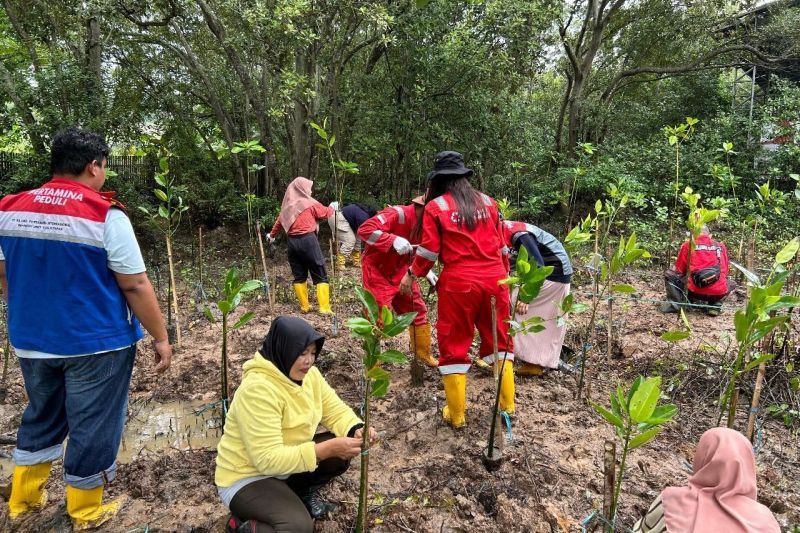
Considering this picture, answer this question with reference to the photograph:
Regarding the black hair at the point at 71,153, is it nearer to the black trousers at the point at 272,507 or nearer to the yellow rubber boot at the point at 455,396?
the black trousers at the point at 272,507

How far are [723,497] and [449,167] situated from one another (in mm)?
2239

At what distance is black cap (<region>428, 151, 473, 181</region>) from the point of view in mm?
3203

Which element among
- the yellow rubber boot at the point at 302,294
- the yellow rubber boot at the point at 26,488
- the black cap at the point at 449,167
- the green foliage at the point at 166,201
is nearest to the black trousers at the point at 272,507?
the yellow rubber boot at the point at 26,488

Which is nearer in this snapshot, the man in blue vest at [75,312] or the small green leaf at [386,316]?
the small green leaf at [386,316]

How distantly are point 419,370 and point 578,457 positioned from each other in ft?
4.69

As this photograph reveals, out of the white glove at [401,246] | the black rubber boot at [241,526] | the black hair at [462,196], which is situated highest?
the black hair at [462,196]

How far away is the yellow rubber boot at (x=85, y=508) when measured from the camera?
2.34 metres

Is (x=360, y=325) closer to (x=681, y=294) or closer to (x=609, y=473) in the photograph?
(x=609, y=473)

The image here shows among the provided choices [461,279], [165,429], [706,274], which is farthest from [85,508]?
[706,274]

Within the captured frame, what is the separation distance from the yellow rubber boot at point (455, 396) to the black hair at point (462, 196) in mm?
946

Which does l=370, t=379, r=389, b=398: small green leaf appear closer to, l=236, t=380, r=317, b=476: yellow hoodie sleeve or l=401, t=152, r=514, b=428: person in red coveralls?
l=236, t=380, r=317, b=476: yellow hoodie sleeve

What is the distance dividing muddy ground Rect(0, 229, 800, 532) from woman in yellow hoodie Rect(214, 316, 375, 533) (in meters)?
0.45

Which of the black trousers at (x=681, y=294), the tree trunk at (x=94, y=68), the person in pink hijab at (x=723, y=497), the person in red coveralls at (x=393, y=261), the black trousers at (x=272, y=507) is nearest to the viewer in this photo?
the person in pink hijab at (x=723, y=497)

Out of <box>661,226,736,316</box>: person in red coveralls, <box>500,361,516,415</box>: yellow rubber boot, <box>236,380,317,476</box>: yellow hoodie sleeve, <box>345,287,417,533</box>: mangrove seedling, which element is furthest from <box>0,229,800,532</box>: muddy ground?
<box>345,287,417,533</box>: mangrove seedling
